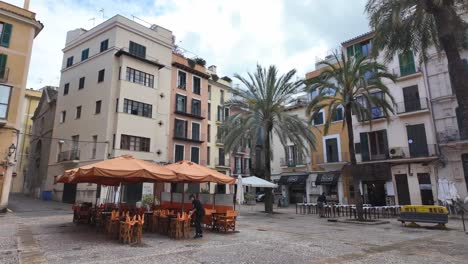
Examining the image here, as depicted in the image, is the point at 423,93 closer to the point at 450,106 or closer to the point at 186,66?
the point at 450,106

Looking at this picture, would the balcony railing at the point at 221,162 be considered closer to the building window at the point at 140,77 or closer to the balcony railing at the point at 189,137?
the balcony railing at the point at 189,137

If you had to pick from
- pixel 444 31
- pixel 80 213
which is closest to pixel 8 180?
pixel 80 213

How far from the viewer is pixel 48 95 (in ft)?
132

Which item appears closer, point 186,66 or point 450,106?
point 450,106

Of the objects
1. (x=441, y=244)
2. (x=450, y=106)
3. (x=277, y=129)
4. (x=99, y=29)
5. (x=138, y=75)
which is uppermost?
(x=99, y=29)

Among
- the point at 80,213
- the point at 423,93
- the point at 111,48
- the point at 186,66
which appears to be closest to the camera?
the point at 80,213

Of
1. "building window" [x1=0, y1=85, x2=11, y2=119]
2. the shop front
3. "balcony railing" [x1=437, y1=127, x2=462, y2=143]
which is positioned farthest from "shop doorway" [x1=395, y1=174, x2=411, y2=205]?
"building window" [x1=0, y1=85, x2=11, y2=119]

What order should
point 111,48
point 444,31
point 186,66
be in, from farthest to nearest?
point 186,66 → point 111,48 → point 444,31

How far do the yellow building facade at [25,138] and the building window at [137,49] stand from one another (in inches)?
1116

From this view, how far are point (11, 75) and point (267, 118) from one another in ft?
62.4

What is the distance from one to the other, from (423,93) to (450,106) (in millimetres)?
2308

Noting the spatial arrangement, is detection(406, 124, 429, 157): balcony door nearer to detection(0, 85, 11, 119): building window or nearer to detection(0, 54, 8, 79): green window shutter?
detection(0, 85, 11, 119): building window

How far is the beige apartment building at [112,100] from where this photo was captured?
95.8ft

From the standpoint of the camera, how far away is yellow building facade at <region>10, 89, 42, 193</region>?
48.7 metres
